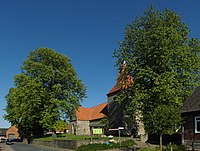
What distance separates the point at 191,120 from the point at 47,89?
108ft

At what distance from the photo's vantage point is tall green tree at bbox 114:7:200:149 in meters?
37.6

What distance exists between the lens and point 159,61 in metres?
39.1

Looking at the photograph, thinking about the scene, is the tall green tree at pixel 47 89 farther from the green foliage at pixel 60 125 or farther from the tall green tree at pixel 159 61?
the tall green tree at pixel 159 61

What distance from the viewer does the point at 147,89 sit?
4062cm

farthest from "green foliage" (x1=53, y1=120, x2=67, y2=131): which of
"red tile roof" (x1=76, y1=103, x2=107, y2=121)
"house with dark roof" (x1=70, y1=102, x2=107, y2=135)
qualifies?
"house with dark roof" (x1=70, y1=102, x2=107, y2=135)

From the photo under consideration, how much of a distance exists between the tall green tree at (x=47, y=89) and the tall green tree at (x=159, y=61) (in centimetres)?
1620

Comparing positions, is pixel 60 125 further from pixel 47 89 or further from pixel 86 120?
pixel 86 120

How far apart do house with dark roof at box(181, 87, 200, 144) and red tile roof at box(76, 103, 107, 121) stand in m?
40.8

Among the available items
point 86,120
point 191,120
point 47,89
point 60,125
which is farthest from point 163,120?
point 86,120

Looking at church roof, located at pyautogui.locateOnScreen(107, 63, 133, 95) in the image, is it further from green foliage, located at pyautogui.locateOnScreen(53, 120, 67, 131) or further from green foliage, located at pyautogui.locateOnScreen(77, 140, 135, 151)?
green foliage, located at pyautogui.locateOnScreen(53, 120, 67, 131)

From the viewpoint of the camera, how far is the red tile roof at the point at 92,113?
7494 centimetres

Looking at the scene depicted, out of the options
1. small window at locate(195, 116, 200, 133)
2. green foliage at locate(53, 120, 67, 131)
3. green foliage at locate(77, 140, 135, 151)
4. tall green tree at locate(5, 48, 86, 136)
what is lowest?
green foliage at locate(77, 140, 135, 151)

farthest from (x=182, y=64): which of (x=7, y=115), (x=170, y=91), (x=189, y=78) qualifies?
(x=7, y=115)

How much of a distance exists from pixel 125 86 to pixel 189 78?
31.3 ft
